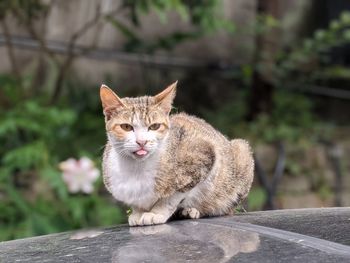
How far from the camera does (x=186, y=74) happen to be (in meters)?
9.15

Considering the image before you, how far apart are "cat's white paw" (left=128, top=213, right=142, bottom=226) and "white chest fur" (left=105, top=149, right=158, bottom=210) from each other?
0.05m

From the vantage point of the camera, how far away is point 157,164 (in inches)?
137

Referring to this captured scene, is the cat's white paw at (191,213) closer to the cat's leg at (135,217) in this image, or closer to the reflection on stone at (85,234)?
the cat's leg at (135,217)

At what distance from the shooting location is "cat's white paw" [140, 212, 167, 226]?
3265mm

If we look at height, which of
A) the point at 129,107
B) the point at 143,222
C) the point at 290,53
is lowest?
the point at 143,222

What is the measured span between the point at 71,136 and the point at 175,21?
84.1 inches

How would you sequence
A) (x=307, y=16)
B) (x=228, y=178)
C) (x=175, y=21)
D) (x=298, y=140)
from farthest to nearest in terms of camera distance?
1. (x=307, y=16)
2. (x=175, y=21)
3. (x=298, y=140)
4. (x=228, y=178)

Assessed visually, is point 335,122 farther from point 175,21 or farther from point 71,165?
point 71,165

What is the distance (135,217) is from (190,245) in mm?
897

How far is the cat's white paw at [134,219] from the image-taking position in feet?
10.8

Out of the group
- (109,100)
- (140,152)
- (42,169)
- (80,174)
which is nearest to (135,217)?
(140,152)

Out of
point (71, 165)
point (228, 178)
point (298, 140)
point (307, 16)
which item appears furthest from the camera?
point (307, 16)

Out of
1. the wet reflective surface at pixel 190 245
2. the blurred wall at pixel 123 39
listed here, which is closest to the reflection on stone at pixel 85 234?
the wet reflective surface at pixel 190 245

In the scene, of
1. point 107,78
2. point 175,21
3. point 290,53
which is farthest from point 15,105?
point 290,53
